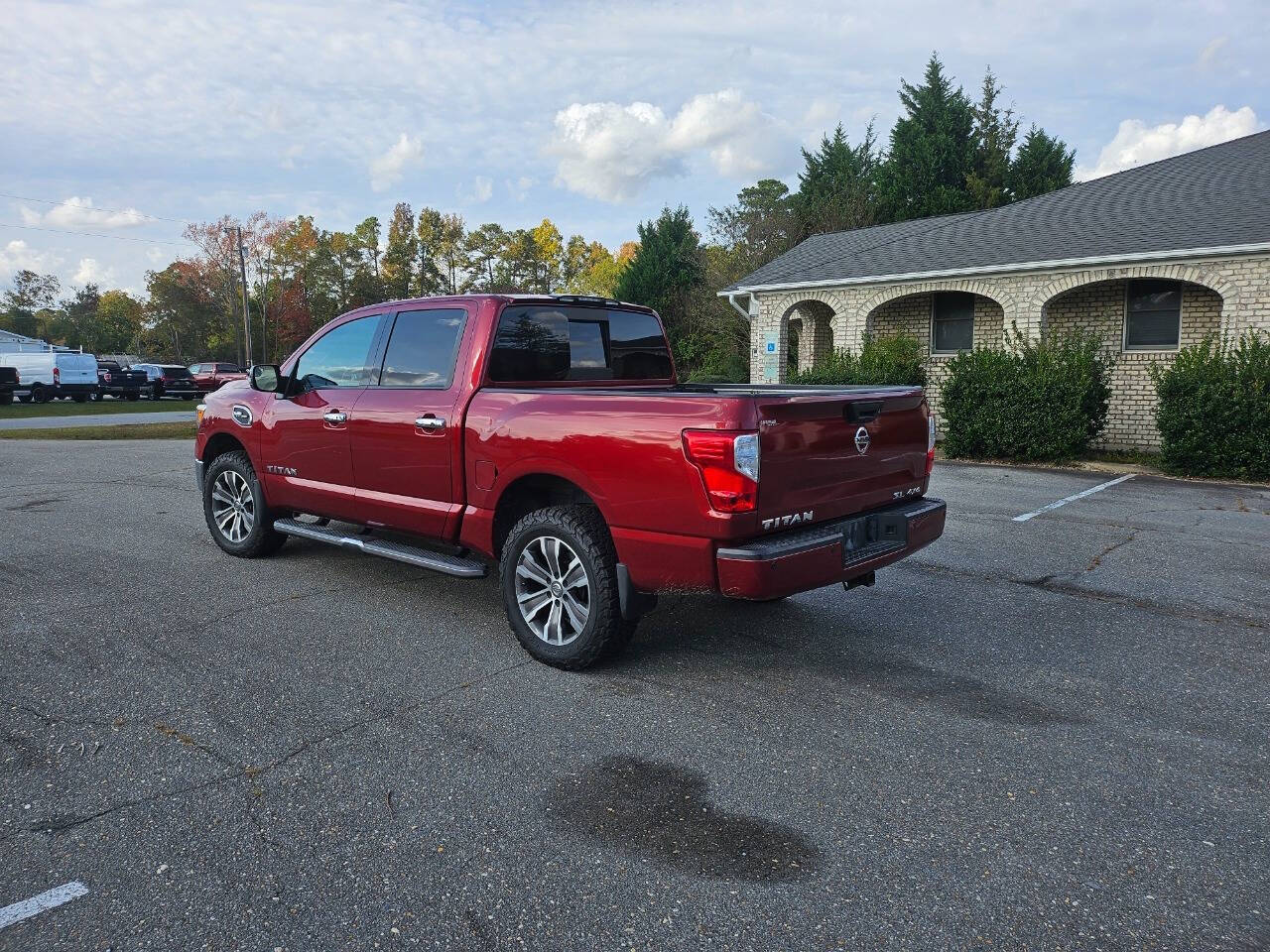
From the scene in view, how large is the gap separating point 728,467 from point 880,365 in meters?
14.1

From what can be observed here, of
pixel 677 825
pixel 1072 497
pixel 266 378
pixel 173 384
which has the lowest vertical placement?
pixel 677 825

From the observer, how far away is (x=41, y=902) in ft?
8.31

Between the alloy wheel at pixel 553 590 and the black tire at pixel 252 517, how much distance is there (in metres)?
2.82

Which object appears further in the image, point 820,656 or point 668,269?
point 668,269

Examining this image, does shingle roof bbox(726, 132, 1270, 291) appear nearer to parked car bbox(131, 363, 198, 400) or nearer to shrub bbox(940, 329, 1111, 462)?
shrub bbox(940, 329, 1111, 462)

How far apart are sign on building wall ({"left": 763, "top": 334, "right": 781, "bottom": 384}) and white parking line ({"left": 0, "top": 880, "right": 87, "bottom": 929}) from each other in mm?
19276

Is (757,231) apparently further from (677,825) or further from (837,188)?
(677,825)

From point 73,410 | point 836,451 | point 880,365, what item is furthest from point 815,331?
point 73,410

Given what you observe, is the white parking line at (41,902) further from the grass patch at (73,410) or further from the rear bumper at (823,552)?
the grass patch at (73,410)

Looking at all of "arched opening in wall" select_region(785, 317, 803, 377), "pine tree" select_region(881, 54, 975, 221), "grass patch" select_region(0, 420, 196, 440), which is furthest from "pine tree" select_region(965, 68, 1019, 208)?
"grass patch" select_region(0, 420, 196, 440)

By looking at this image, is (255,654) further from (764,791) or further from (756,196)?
(756,196)

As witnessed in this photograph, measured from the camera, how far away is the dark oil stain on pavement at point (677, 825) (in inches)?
109

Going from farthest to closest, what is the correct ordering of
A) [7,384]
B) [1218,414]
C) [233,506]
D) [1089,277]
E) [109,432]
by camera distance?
[7,384], [109,432], [1089,277], [1218,414], [233,506]

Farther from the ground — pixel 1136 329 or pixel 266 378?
pixel 1136 329
